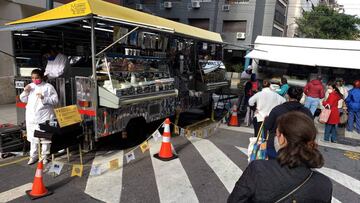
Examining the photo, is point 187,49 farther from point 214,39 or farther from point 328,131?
point 328,131

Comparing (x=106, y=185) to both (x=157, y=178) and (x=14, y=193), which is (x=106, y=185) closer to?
(x=157, y=178)

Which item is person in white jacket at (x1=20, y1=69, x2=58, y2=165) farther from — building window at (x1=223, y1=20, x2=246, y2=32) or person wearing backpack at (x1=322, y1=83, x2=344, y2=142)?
building window at (x1=223, y1=20, x2=246, y2=32)

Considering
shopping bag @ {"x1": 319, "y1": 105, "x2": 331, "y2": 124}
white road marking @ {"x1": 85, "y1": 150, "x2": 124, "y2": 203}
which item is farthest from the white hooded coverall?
shopping bag @ {"x1": 319, "y1": 105, "x2": 331, "y2": 124}

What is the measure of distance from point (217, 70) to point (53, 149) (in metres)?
7.17

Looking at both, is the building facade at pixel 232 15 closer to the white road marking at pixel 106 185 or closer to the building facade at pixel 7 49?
the building facade at pixel 7 49

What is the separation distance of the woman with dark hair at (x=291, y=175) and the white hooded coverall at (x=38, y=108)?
4334 millimetres

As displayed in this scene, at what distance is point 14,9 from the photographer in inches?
424

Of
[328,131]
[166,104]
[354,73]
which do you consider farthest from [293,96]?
[354,73]

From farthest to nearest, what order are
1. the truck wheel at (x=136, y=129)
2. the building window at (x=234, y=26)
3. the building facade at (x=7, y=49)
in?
the building window at (x=234, y=26), the building facade at (x=7, y=49), the truck wheel at (x=136, y=129)

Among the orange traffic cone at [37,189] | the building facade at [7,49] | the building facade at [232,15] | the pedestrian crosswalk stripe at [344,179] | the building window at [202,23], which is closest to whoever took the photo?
the orange traffic cone at [37,189]

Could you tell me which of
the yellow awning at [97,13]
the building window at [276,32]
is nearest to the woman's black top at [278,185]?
the yellow awning at [97,13]

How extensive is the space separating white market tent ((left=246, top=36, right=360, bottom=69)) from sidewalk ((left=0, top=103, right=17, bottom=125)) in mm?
8600

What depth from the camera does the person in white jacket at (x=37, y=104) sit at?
5.14 meters

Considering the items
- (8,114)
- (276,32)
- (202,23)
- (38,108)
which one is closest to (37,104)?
(38,108)
